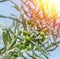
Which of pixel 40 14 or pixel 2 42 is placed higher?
pixel 40 14

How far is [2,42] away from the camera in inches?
50.4

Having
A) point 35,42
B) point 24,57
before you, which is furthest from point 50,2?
point 24,57

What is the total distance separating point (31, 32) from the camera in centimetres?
117

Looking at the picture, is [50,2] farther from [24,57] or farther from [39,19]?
[24,57]

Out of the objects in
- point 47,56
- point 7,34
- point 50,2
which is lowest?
point 47,56

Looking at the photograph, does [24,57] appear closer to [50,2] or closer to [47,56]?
[47,56]

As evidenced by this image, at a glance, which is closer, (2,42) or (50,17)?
(50,17)

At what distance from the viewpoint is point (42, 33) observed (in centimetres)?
114

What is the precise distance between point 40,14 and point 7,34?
187 millimetres

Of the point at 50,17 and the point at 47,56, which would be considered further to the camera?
the point at 47,56

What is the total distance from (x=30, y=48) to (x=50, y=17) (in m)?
0.16

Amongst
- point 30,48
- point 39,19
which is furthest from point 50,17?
point 30,48

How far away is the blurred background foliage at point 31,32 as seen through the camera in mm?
1118

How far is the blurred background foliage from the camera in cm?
112
